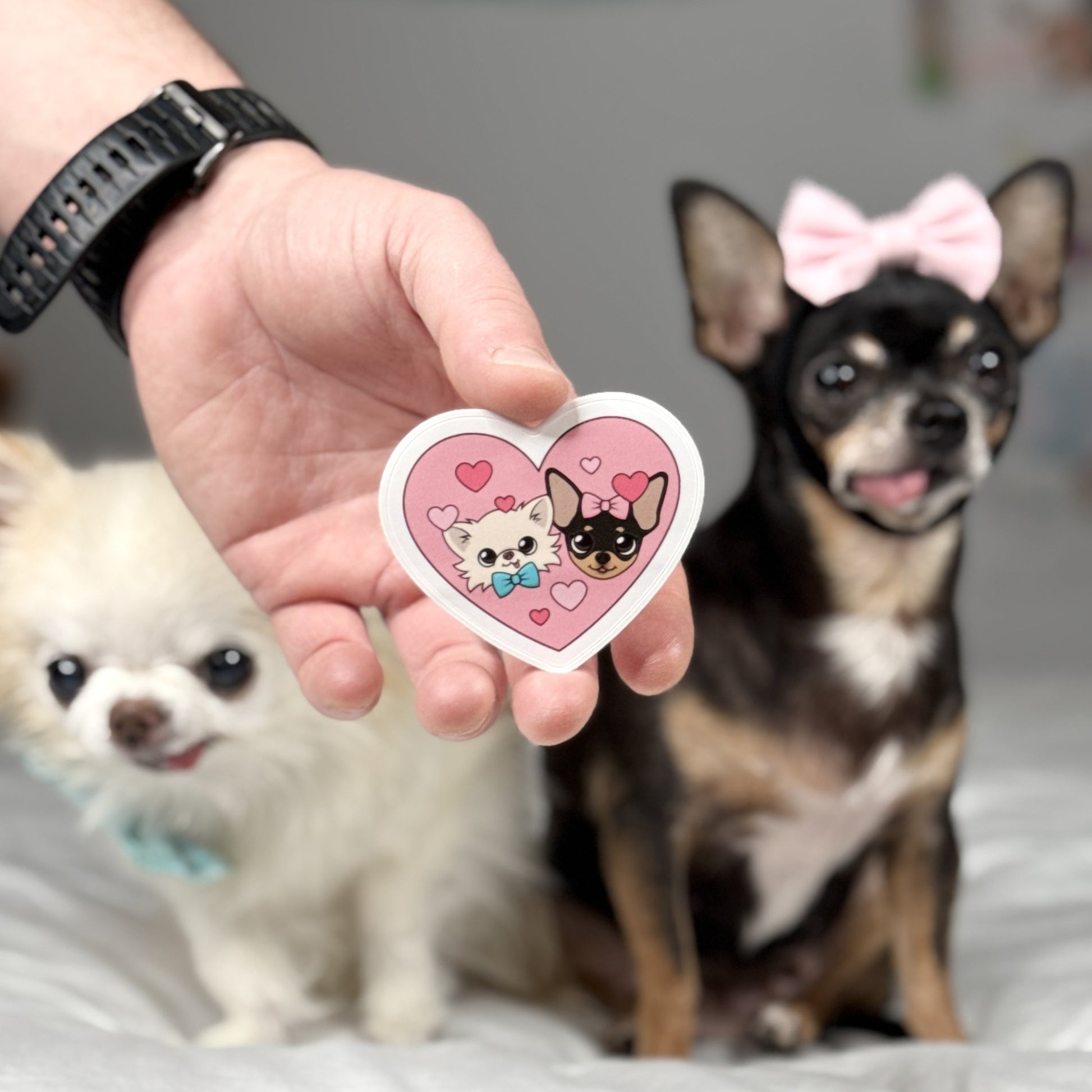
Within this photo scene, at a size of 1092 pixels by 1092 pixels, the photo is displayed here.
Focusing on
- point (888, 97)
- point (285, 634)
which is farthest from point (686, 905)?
point (888, 97)

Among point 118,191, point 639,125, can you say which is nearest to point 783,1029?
point 118,191

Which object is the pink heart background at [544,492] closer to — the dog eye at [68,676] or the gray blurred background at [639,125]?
the dog eye at [68,676]

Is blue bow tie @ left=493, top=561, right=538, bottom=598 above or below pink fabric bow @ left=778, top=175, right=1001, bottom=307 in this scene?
above

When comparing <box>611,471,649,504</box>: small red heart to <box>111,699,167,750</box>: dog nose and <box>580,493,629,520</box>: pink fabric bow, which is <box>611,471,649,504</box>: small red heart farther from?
<box>111,699,167,750</box>: dog nose

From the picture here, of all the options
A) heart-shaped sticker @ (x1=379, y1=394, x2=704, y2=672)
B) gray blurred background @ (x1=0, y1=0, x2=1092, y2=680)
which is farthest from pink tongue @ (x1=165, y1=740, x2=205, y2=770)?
gray blurred background @ (x1=0, y1=0, x2=1092, y2=680)

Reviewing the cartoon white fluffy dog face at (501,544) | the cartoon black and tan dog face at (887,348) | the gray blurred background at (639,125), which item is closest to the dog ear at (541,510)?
the cartoon white fluffy dog face at (501,544)

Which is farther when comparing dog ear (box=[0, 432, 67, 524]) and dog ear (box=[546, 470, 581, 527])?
dog ear (box=[0, 432, 67, 524])

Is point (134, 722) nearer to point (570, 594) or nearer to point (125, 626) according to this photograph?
point (125, 626)
